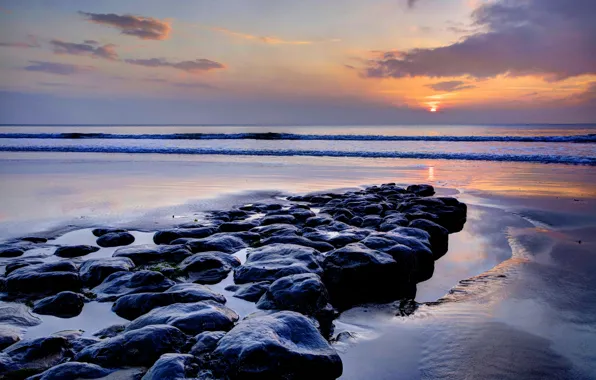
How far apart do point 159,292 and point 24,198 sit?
7124 millimetres

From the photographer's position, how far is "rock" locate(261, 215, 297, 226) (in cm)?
696

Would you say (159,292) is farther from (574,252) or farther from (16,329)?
(574,252)

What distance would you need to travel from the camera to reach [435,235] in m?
6.12

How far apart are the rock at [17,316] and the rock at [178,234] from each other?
232 cm

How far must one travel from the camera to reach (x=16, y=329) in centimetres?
338

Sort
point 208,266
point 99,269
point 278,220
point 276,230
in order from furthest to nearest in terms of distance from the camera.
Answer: point 278,220 → point 276,230 → point 208,266 → point 99,269

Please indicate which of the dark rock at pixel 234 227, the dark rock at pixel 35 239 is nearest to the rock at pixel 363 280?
the dark rock at pixel 234 227

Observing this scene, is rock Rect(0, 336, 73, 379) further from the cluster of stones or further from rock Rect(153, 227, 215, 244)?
rock Rect(153, 227, 215, 244)

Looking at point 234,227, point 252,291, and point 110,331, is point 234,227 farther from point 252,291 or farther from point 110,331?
point 110,331

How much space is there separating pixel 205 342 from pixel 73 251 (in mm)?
3322

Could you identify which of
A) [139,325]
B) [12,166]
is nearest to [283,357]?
[139,325]

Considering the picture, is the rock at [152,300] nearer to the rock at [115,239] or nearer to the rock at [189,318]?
the rock at [189,318]

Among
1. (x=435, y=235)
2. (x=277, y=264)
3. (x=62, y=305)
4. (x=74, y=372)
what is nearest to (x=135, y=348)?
(x=74, y=372)

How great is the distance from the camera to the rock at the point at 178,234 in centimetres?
604
